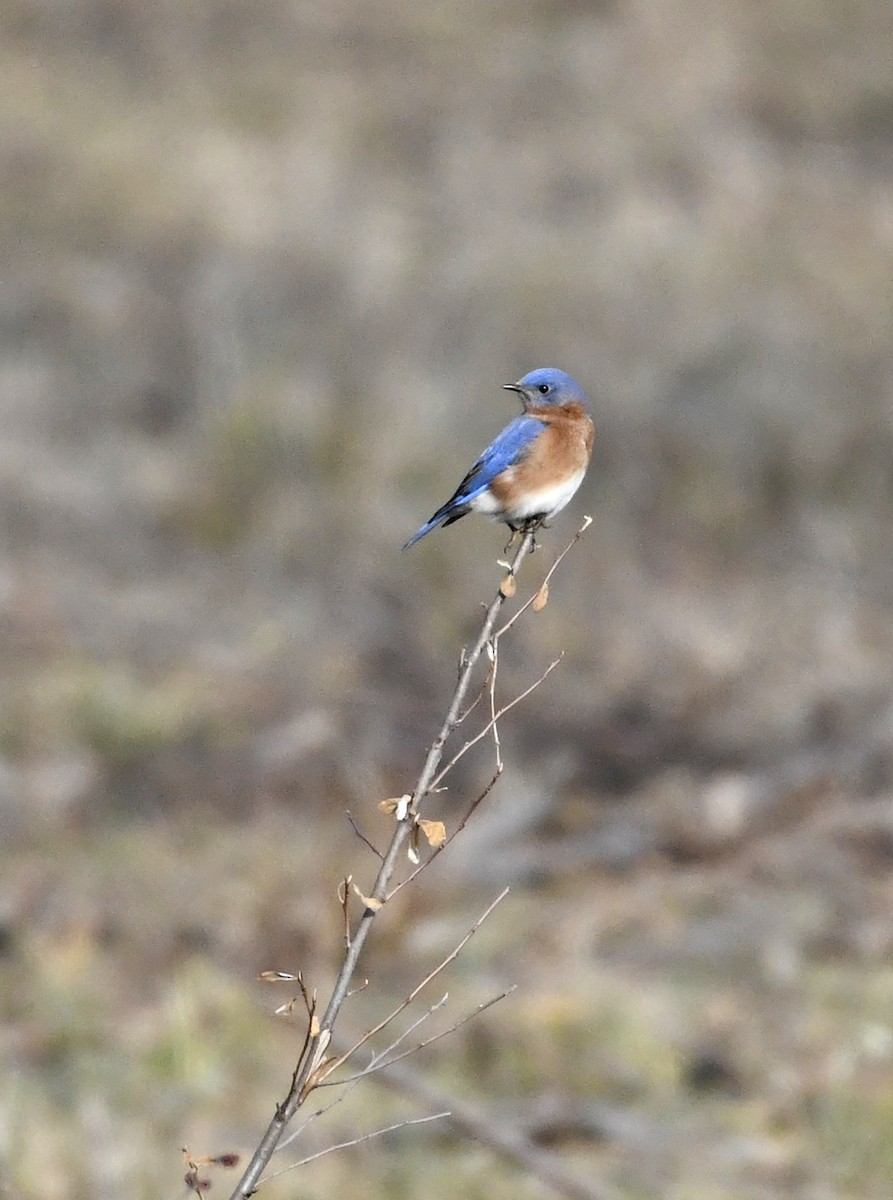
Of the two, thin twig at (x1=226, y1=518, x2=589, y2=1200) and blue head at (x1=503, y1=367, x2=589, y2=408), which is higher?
blue head at (x1=503, y1=367, x2=589, y2=408)

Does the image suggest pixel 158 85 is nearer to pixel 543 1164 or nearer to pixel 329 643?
pixel 329 643

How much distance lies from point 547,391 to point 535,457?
16cm

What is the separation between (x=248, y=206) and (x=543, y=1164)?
9.44 meters

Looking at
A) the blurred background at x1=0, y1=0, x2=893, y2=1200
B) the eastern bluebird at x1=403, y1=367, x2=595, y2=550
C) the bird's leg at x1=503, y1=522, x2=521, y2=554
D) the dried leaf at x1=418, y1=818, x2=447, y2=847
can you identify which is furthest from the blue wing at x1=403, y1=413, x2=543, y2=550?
the blurred background at x1=0, y1=0, x2=893, y2=1200

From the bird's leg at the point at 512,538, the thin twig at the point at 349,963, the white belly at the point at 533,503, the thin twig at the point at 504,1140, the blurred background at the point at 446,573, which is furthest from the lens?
the blurred background at the point at 446,573

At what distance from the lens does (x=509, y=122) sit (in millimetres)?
14570

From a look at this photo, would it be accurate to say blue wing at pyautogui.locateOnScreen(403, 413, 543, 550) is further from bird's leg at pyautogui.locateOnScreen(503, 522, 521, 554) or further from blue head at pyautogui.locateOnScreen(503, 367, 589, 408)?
bird's leg at pyautogui.locateOnScreen(503, 522, 521, 554)

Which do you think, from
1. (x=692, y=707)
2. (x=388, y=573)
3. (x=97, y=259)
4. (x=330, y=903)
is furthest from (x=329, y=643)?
(x=97, y=259)

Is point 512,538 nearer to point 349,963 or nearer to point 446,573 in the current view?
point 349,963

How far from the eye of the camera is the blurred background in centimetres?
558

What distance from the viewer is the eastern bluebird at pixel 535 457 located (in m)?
3.91

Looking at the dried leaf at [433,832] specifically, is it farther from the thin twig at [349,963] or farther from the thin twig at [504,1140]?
the thin twig at [504,1140]

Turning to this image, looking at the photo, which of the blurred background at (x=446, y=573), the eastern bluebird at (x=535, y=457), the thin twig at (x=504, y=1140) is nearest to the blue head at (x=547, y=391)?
the eastern bluebird at (x=535, y=457)

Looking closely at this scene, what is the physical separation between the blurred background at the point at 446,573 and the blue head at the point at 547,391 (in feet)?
7.67
